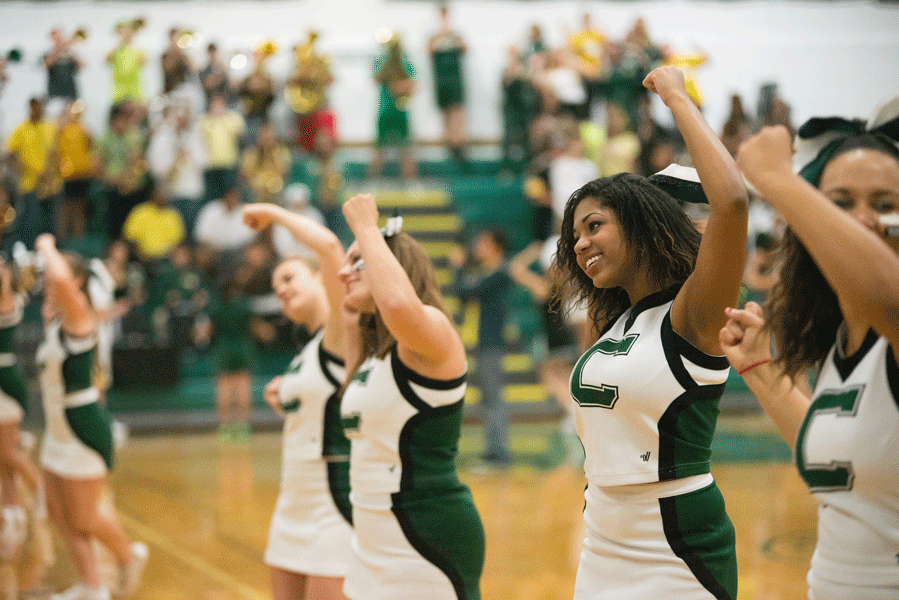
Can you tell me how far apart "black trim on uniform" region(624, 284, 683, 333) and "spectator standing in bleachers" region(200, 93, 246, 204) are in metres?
9.78

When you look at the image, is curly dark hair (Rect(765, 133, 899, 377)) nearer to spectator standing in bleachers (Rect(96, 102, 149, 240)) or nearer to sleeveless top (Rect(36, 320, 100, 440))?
sleeveless top (Rect(36, 320, 100, 440))

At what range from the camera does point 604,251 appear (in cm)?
192

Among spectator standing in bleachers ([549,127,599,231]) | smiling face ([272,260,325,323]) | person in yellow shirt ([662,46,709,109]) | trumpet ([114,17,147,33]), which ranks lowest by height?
spectator standing in bleachers ([549,127,599,231])

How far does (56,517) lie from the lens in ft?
13.8

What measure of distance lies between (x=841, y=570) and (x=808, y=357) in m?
0.35

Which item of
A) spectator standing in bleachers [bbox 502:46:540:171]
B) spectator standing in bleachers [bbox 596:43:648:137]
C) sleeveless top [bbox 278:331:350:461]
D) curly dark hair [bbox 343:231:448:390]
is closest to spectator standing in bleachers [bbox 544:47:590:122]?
spectator standing in bleachers [bbox 596:43:648:137]

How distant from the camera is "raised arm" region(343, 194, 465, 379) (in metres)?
2.18

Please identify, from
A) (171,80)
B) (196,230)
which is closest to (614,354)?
(196,230)

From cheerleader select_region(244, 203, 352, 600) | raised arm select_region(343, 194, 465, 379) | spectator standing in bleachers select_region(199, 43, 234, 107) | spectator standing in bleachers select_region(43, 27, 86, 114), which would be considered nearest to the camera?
raised arm select_region(343, 194, 465, 379)

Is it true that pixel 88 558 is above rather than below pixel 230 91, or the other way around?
below

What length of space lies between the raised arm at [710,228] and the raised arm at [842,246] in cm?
26

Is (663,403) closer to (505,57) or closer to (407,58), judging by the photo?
(407,58)

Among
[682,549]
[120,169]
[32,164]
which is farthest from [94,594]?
[120,169]

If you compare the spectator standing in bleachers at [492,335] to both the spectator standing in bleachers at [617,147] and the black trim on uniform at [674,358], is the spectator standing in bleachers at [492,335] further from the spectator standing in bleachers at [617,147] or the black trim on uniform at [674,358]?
the black trim on uniform at [674,358]
